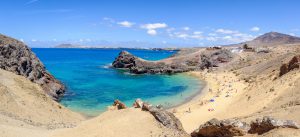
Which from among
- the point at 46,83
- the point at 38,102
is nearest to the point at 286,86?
the point at 38,102

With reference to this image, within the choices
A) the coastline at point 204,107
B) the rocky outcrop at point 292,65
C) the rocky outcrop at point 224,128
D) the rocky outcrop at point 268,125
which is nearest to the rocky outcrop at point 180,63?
the coastline at point 204,107

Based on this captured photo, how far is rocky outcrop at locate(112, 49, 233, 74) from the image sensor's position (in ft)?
297

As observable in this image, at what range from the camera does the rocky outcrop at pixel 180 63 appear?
297ft

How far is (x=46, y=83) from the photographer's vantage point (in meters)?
50.2

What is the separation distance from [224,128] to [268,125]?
2.42 m

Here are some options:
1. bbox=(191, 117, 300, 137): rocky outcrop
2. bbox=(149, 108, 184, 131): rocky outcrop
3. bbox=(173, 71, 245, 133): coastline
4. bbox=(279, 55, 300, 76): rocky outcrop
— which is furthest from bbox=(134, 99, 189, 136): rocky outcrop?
A: bbox=(279, 55, 300, 76): rocky outcrop

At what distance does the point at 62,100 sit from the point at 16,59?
26.5 ft

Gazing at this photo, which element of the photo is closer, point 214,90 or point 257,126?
point 257,126

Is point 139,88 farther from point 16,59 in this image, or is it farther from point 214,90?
point 16,59

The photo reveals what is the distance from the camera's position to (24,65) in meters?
46.0

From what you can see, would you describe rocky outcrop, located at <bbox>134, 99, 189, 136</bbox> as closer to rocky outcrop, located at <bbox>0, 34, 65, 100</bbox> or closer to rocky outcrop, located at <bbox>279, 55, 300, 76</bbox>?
rocky outcrop, located at <bbox>279, 55, 300, 76</bbox>

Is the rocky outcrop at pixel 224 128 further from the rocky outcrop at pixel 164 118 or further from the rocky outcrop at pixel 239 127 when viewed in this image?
the rocky outcrop at pixel 164 118

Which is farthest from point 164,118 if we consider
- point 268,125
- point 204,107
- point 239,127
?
point 204,107

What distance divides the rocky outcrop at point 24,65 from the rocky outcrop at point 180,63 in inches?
1579
